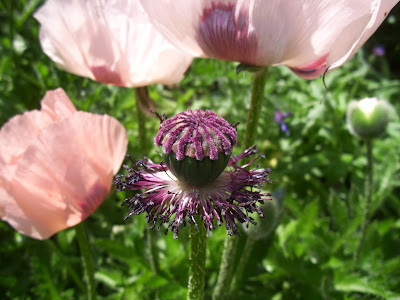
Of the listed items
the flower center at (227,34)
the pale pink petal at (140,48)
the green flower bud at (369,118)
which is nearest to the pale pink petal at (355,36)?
the flower center at (227,34)

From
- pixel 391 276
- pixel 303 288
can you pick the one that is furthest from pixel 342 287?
pixel 391 276

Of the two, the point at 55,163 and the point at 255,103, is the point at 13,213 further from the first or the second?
the point at 255,103

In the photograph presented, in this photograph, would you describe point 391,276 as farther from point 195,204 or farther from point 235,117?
point 195,204

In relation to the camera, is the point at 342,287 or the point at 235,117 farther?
the point at 235,117

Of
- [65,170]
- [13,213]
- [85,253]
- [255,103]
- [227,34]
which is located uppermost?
[227,34]

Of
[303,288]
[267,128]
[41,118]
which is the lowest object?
[303,288]

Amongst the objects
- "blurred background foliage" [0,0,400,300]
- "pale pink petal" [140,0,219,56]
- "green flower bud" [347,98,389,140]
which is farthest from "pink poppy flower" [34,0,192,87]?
"green flower bud" [347,98,389,140]

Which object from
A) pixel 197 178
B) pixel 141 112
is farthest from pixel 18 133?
pixel 197 178
